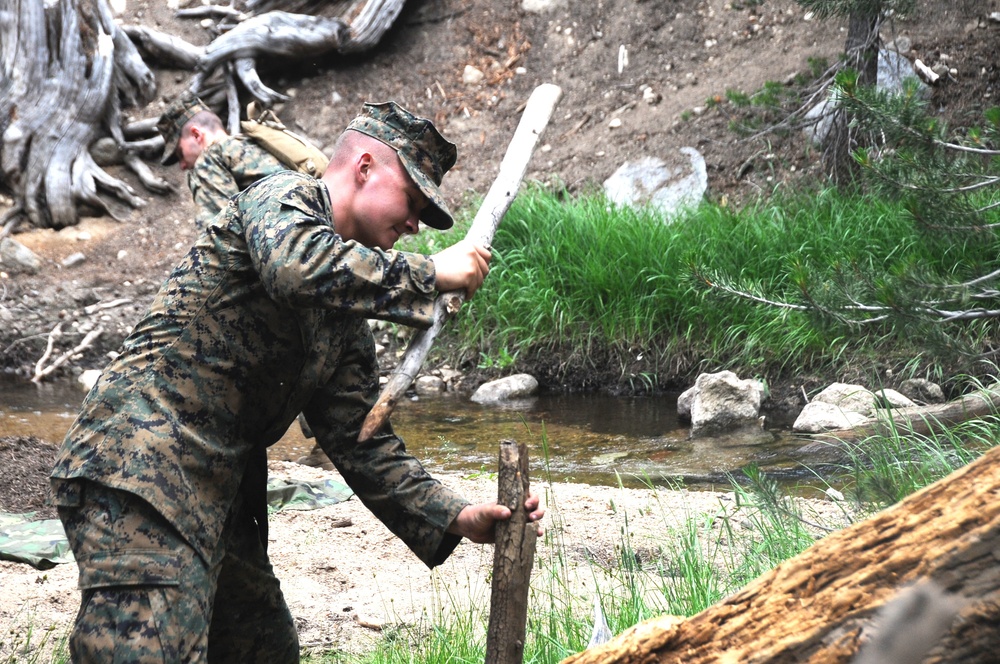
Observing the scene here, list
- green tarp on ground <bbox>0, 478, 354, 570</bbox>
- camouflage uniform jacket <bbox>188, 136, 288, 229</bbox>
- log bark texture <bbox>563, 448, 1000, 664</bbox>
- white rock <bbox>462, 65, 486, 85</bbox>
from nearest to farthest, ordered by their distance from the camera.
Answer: log bark texture <bbox>563, 448, 1000, 664</bbox>, green tarp on ground <bbox>0, 478, 354, 570</bbox>, camouflage uniform jacket <bbox>188, 136, 288, 229</bbox>, white rock <bbox>462, 65, 486, 85</bbox>

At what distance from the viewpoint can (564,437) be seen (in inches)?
256

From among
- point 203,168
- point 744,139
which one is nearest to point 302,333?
point 203,168

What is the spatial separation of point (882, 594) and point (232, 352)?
1.50 meters

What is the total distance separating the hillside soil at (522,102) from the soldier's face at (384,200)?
8.02ft

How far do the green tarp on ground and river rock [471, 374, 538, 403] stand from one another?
227 cm

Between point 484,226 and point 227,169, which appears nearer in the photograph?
point 484,226

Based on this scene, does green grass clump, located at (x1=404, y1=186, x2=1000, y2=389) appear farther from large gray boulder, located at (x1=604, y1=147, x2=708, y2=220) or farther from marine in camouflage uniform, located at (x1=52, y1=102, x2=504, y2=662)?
marine in camouflage uniform, located at (x1=52, y1=102, x2=504, y2=662)

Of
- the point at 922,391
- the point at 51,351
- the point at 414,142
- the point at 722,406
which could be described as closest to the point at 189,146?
the point at 51,351

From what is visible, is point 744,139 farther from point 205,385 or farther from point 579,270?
point 205,385

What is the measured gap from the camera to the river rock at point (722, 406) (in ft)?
20.9

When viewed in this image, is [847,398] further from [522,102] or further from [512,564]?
[522,102]

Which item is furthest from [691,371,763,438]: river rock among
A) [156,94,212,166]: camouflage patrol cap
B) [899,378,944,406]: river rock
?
[156,94,212,166]: camouflage patrol cap

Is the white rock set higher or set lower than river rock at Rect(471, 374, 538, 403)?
higher

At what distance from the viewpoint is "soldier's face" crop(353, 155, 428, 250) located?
2.46 metres
